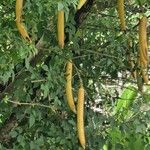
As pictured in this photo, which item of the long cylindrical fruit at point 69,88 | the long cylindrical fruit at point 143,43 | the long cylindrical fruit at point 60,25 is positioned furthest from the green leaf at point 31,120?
the long cylindrical fruit at point 143,43

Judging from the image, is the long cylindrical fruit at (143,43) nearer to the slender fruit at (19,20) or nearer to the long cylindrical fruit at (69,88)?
the long cylindrical fruit at (69,88)

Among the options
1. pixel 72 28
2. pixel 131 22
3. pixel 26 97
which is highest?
pixel 131 22

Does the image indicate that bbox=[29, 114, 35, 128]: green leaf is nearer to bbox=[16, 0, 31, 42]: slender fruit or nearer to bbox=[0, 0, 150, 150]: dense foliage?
bbox=[0, 0, 150, 150]: dense foliage

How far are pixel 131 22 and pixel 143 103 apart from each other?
0.64 m

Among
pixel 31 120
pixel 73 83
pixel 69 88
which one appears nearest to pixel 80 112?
pixel 69 88

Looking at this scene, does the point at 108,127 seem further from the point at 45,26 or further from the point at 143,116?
the point at 45,26

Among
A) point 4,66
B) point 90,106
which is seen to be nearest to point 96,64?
point 90,106

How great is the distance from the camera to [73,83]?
3.00 metres

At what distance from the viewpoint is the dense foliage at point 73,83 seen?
2.48m

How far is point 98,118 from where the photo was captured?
2.97 metres

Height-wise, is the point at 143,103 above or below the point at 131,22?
below

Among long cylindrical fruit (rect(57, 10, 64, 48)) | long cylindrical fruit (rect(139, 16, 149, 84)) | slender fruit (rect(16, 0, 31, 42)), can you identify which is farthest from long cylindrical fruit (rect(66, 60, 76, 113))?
slender fruit (rect(16, 0, 31, 42))

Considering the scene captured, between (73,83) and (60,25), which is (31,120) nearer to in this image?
(73,83)

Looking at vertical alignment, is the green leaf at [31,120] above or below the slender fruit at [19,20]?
below
